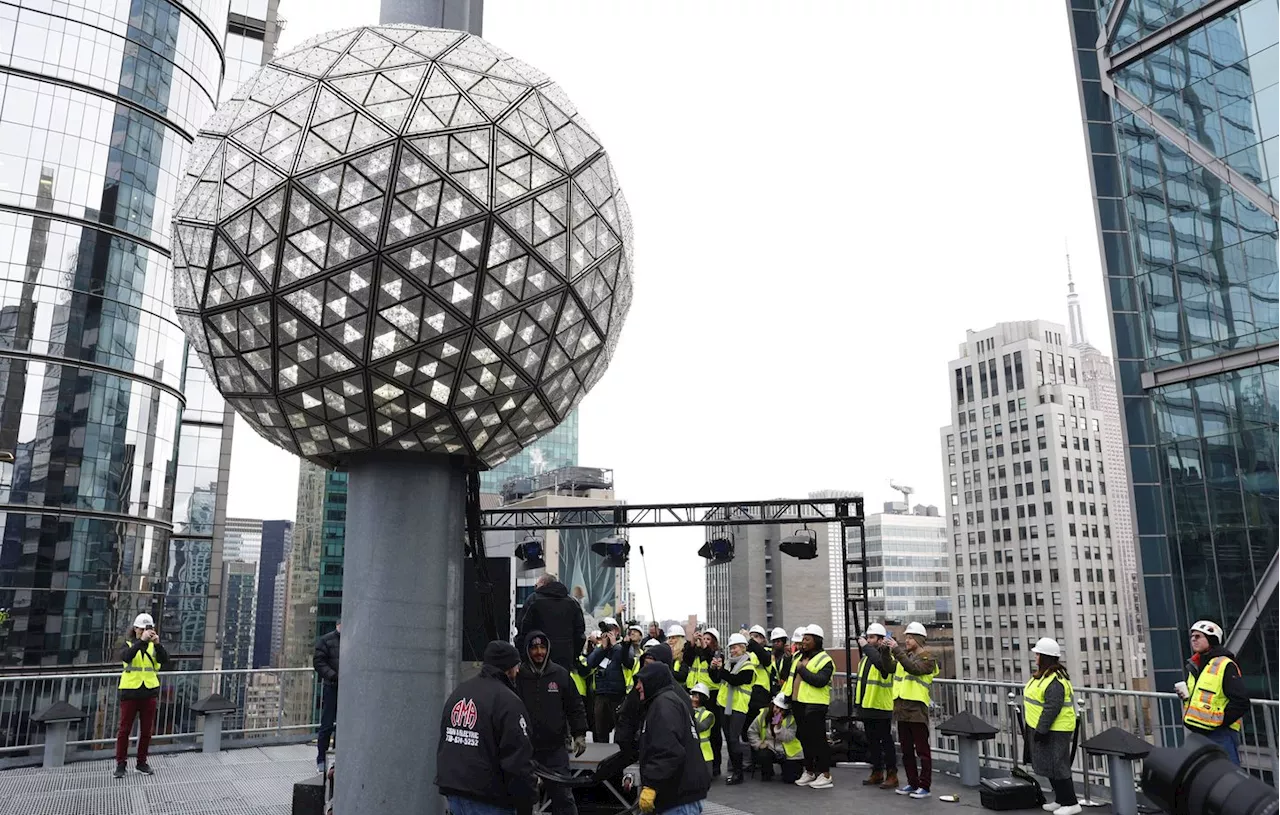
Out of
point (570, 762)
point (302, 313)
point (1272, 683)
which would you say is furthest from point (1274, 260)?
point (302, 313)

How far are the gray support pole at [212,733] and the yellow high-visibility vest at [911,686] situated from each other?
868 centimetres

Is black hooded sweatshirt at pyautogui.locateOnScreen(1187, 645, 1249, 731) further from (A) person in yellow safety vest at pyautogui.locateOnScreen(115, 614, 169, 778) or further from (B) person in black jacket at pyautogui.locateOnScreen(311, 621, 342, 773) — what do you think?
(A) person in yellow safety vest at pyautogui.locateOnScreen(115, 614, 169, 778)

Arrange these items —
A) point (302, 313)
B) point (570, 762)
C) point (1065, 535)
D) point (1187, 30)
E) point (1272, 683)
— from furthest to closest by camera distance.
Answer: point (1065, 535) → point (1187, 30) → point (1272, 683) → point (570, 762) → point (302, 313)

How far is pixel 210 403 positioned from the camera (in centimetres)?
5103

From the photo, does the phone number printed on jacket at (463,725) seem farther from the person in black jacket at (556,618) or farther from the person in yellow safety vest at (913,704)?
the person in yellow safety vest at (913,704)

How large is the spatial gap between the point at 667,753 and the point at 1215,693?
4.69 meters

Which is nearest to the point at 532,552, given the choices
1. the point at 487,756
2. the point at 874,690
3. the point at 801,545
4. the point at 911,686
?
the point at 801,545

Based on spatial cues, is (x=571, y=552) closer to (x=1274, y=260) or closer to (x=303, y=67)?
(x=1274, y=260)

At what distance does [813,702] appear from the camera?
33.7ft

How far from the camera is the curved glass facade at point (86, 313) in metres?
32.5

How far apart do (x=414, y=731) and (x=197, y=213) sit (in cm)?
351

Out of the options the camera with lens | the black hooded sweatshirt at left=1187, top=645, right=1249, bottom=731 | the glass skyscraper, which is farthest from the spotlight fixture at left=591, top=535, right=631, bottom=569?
the glass skyscraper

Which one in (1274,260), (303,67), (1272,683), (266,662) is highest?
(1274,260)

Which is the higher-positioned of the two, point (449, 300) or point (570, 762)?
point (449, 300)
